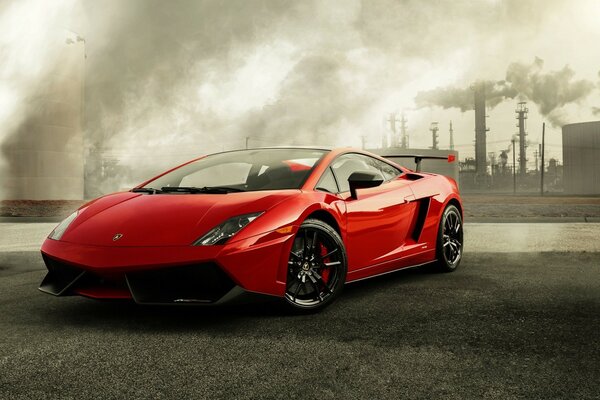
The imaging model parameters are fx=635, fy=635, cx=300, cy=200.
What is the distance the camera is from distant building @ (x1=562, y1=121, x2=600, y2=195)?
2420 inches

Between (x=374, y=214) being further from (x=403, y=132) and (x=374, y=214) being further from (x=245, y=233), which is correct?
(x=403, y=132)

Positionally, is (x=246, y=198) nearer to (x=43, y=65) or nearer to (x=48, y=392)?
(x=48, y=392)

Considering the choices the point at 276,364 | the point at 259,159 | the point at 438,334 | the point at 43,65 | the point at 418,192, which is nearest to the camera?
the point at 276,364

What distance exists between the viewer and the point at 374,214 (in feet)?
15.4

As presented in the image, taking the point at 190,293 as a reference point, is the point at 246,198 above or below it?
above

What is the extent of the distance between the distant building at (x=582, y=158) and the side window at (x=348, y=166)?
61.8 m

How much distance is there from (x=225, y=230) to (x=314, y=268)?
2.41 ft

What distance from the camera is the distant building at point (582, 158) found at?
61.5 m

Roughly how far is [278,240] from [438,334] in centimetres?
106

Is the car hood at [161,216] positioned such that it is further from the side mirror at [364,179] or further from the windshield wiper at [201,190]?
the side mirror at [364,179]

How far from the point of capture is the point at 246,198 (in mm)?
3971

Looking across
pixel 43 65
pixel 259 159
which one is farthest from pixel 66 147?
pixel 259 159

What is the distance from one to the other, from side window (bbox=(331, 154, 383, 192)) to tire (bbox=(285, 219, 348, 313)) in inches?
23.2

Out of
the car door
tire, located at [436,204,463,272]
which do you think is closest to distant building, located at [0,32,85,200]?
tire, located at [436,204,463,272]
